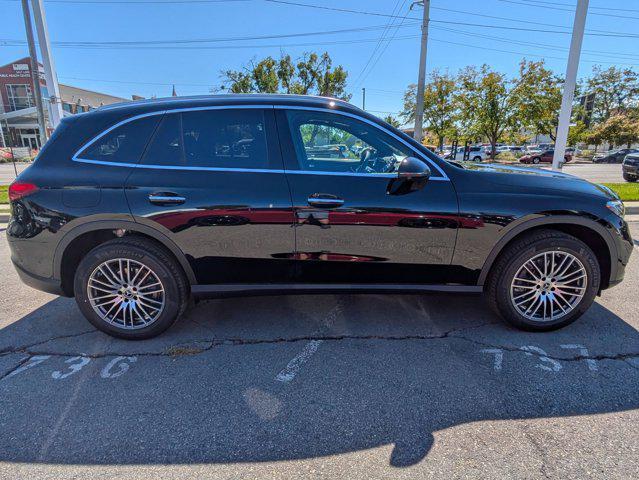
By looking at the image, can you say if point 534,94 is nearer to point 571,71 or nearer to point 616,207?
point 571,71

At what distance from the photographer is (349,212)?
2.79 metres

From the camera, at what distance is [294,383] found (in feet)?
8.25

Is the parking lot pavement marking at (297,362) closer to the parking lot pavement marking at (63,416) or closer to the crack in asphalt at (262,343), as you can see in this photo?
the crack in asphalt at (262,343)

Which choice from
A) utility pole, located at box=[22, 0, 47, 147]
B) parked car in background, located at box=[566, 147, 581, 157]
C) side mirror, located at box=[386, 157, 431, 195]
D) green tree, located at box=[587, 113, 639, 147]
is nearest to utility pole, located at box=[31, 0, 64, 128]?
utility pole, located at box=[22, 0, 47, 147]

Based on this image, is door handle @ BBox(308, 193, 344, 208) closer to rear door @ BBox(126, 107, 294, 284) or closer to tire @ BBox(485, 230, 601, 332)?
rear door @ BBox(126, 107, 294, 284)

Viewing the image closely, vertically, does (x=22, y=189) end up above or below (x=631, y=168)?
above

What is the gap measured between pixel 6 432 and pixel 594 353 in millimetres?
3955

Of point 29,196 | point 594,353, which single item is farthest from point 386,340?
point 29,196

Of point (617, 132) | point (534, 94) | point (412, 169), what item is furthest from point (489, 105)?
point (617, 132)

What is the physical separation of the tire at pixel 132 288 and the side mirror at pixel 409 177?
1.82 metres

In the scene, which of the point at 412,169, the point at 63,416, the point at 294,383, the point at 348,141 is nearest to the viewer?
the point at 63,416

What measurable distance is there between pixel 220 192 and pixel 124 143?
2.84 feet

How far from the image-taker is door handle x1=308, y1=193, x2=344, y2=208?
2764 mm

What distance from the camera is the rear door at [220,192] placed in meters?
2.78
